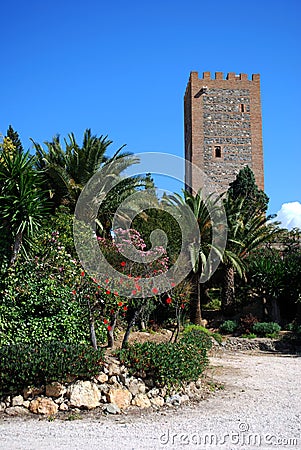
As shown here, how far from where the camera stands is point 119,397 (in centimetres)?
762

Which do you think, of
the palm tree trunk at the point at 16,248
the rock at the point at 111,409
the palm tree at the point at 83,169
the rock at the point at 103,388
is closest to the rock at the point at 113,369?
the rock at the point at 103,388

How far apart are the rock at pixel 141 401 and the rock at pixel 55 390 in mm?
1092

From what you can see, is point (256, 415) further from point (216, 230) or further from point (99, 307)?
point (216, 230)

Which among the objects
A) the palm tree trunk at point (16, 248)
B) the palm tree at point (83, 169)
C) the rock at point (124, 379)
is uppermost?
the palm tree at point (83, 169)

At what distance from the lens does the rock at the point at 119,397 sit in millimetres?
7555

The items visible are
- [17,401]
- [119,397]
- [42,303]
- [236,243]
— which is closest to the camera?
[17,401]

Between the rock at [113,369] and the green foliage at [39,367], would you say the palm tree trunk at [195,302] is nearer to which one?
the rock at [113,369]

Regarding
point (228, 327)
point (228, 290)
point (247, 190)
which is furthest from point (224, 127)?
point (228, 327)

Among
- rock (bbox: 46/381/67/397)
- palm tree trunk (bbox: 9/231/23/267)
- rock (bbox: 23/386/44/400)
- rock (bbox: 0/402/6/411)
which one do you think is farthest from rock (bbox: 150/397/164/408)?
palm tree trunk (bbox: 9/231/23/267)

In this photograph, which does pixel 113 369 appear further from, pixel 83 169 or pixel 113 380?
pixel 83 169

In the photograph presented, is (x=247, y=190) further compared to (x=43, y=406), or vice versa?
(x=247, y=190)

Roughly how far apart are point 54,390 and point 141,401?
52.4 inches

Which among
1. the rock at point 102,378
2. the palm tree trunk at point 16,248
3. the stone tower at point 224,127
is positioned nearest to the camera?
the rock at point 102,378

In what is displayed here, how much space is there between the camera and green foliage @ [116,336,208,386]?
8086mm
